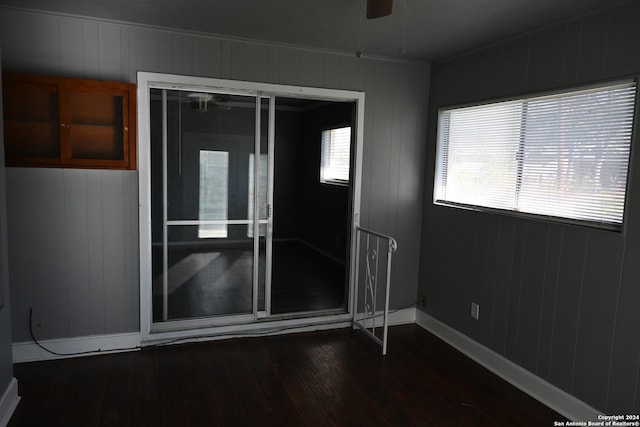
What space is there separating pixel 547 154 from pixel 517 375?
1.60 m

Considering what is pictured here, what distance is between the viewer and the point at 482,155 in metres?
3.72

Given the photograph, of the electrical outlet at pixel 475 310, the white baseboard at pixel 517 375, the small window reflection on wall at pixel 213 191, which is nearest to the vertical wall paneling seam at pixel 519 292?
the white baseboard at pixel 517 375

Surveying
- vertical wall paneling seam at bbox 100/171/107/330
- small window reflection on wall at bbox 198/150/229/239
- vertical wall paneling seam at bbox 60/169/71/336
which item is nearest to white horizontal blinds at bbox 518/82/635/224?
small window reflection on wall at bbox 198/150/229/239

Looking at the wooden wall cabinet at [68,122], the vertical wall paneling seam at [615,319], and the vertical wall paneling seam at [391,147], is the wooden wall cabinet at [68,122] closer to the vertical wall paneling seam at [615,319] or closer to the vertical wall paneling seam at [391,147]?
the vertical wall paneling seam at [391,147]

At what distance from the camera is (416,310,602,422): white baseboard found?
2.84m

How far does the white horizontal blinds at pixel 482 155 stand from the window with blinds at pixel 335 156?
233 centimetres

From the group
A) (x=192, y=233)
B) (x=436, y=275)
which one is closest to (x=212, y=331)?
(x=192, y=233)

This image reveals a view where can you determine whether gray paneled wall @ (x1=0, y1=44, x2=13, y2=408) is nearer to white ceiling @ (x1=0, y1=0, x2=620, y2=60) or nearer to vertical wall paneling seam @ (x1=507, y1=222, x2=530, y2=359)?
white ceiling @ (x1=0, y1=0, x2=620, y2=60)

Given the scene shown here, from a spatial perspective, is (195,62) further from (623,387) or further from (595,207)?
(623,387)

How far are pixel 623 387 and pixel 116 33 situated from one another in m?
4.07

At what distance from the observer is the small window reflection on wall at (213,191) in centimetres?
373

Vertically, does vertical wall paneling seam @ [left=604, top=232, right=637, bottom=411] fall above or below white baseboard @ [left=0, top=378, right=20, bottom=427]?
above

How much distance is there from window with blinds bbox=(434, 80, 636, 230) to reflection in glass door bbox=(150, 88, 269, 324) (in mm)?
1741

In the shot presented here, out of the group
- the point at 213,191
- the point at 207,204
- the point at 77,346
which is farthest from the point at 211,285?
the point at 77,346
